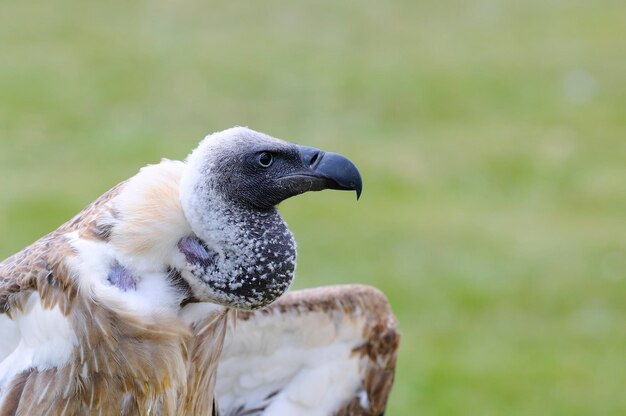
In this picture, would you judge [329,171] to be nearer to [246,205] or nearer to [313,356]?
[246,205]

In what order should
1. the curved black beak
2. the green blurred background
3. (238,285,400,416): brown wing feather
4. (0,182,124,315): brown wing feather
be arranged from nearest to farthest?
the curved black beak
(0,182,124,315): brown wing feather
(238,285,400,416): brown wing feather
the green blurred background

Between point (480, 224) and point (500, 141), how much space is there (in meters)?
2.68

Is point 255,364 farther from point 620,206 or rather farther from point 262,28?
point 262,28

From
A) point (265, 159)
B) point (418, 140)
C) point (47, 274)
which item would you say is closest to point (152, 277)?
point (47, 274)

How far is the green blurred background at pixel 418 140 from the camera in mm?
11352

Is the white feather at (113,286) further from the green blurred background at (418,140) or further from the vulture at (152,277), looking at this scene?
the green blurred background at (418,140)

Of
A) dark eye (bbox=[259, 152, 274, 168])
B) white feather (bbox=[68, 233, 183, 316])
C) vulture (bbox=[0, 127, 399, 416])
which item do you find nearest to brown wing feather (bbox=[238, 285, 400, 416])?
vulture (bbox=[0, 127, 399, 416])

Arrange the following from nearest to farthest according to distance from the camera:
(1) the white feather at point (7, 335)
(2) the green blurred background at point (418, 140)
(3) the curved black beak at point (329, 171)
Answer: (3) the curved black beak at point (329, 171)
(1) the white feather at point (7, 335)
(2) the green blurred background at point (418, 140)

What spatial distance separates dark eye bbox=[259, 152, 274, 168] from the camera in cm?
471

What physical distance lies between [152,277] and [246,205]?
0.44m

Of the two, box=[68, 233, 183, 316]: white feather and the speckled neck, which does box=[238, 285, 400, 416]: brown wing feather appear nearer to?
box=[68, 233, 183, 316]: white feather

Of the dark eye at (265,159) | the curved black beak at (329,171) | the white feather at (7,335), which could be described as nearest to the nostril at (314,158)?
the curved black beak at (329,171)

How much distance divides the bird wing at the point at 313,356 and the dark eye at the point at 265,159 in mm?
1484

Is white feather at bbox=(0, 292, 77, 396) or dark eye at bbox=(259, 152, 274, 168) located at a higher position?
dark eye at bbox=(259, 152, 274, 168)
